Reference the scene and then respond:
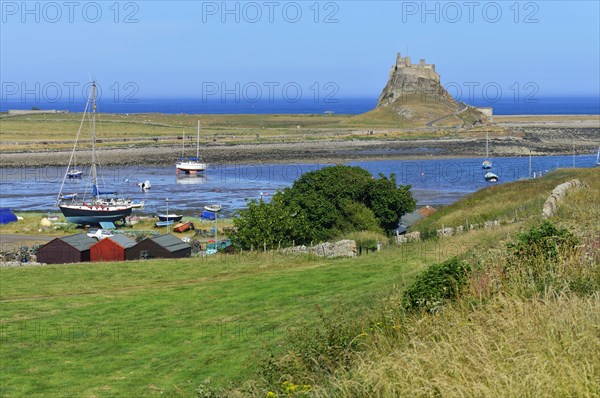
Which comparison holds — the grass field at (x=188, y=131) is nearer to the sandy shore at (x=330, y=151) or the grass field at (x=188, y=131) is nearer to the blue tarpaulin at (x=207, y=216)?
the sandy shore at (x=330, y=151)

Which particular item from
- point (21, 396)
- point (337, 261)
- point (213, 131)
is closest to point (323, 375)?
point (21, 396)

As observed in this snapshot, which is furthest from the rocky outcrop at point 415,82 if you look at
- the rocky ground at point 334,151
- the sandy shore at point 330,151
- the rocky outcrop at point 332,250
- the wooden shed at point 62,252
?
the rocky outcrop at point 332,250

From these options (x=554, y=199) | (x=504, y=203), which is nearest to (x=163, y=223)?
(x=504, y=203)

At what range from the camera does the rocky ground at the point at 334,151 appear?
103438 mm

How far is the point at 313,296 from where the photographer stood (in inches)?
706

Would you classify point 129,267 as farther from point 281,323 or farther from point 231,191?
point 231,191

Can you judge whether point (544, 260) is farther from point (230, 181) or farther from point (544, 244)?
point (230, 181)

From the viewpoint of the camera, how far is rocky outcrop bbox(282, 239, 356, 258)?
84.0ft

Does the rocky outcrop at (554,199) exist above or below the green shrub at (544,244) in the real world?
below

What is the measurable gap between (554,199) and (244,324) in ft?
37.8

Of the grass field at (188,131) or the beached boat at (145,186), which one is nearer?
the beached boat at (145,186)

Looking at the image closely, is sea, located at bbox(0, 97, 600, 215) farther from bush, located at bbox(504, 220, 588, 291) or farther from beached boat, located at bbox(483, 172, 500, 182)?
bush, located at bbox(504, 220, 588, 291)

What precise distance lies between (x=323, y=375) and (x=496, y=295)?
2417 mm

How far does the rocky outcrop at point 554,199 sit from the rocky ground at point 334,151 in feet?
236
